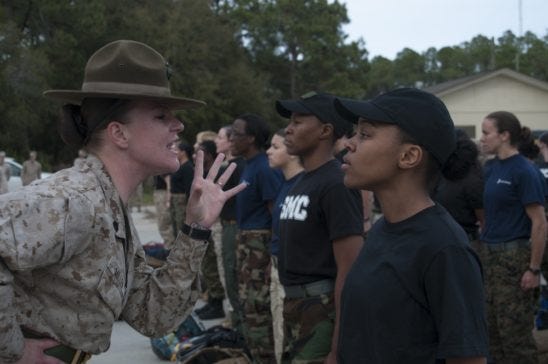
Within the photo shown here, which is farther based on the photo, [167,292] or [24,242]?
[167,292]

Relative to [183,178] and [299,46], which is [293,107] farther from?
[299,46]

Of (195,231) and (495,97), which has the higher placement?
(495,97)

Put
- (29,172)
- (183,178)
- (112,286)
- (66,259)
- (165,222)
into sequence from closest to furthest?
(66,259), (112,286), (183,178), (165,222), (29,172)

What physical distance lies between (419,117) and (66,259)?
1.33 m

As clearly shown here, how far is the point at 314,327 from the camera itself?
12.6ft

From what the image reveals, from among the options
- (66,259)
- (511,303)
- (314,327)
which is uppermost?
(66,259)

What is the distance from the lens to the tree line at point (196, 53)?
33719mm

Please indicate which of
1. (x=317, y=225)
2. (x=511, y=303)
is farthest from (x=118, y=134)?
(x=511, y=303)

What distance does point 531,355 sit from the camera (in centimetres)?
539

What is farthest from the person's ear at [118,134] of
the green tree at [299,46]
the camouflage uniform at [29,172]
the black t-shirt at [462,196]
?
the green tree at [299,46]

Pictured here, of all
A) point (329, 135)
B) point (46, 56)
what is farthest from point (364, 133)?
point (46, 56)

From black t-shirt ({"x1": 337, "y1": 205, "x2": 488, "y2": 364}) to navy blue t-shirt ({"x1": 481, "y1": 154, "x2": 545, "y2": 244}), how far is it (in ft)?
10.4

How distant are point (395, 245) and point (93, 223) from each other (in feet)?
3.44

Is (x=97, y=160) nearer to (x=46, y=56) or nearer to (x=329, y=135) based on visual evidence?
(x=329, y=135)
